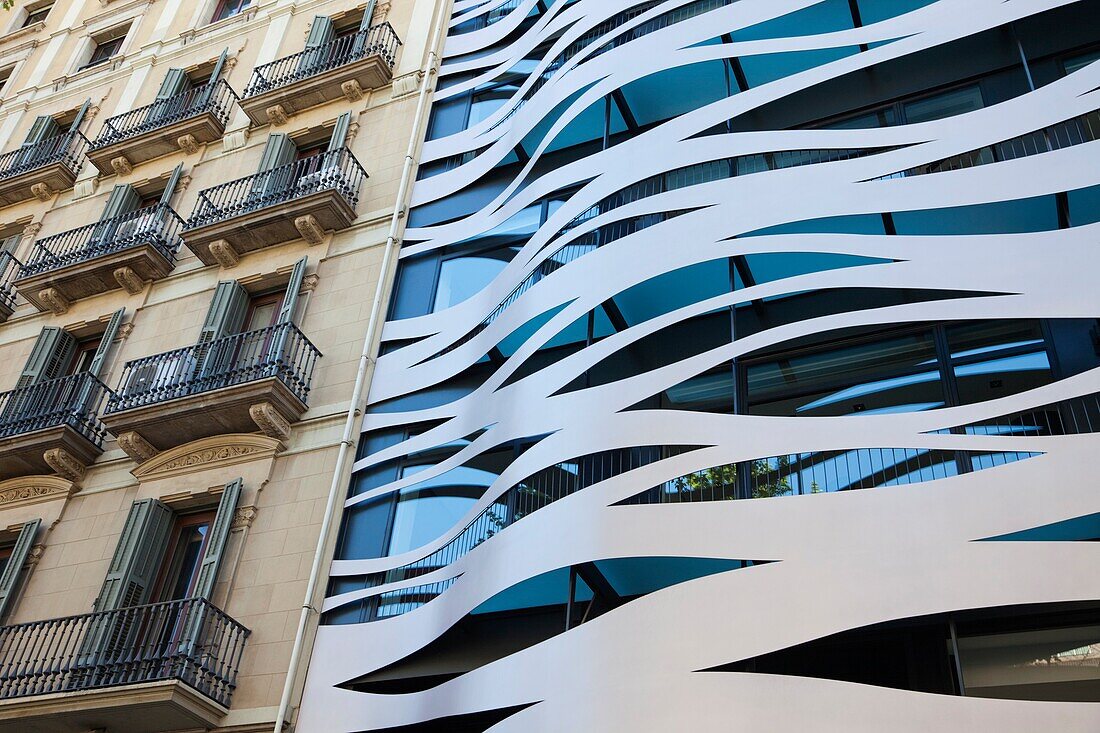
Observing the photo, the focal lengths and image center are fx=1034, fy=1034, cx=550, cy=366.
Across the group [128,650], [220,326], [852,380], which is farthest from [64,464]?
[852,380]

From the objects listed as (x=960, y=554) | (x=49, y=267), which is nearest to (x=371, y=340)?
(x=49, y=267)

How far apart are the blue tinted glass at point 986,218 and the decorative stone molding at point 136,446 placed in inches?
451

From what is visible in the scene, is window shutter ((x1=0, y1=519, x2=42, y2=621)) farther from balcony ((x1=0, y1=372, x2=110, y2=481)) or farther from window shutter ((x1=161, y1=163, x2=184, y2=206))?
window shutter ((x1=161, y1=163, x2=184, y2=206))

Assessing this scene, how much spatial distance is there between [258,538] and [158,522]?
6.12 ft

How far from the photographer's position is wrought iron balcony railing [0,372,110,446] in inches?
669

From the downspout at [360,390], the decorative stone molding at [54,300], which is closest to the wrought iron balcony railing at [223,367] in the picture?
the downspout at [360,390]

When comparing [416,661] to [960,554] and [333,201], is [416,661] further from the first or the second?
[333,201]

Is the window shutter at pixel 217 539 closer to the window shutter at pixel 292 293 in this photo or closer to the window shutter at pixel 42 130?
the window shutter at pixel 292 293

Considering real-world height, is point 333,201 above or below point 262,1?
below

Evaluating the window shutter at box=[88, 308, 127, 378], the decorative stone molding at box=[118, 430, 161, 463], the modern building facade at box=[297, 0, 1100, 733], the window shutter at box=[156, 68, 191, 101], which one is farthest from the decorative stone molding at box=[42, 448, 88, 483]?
the window shutter at box=[156, 68, 191, 101]

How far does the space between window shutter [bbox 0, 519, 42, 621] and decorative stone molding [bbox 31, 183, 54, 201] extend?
31.4 ft

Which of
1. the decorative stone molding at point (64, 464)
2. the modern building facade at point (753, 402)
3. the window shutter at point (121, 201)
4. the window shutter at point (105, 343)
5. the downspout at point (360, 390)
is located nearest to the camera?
the modern building facade at point (753, 402)

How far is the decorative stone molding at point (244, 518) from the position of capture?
1468cm

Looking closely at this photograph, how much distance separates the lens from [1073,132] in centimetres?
1159
